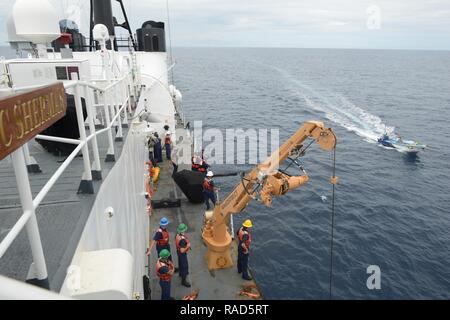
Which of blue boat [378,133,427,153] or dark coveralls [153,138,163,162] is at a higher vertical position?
dark coveralls [153,138,163,162]

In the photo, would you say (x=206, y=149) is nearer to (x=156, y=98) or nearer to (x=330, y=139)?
(x=156, y=98)

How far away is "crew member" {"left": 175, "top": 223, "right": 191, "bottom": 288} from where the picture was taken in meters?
9.90

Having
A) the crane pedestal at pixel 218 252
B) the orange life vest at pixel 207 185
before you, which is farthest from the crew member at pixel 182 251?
the orange life vest at pixel 207 185

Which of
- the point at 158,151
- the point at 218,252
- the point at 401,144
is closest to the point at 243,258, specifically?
the point at 218,252

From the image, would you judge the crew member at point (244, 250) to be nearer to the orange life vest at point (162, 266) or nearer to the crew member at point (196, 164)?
the orange life vest at point (162, 266)

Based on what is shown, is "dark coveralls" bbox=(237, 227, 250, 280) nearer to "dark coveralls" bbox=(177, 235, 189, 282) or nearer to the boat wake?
"dark coveralls" bbox=(177, 235, 189, 282)

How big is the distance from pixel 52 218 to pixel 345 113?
1890 inches

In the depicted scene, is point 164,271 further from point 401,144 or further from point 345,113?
point 345,113

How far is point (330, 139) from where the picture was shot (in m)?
8.86

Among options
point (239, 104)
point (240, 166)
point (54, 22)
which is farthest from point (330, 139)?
point (239, 104)

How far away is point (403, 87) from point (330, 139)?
80609 mm

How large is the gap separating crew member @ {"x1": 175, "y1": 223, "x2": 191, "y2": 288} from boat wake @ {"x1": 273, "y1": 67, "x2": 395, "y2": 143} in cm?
3131

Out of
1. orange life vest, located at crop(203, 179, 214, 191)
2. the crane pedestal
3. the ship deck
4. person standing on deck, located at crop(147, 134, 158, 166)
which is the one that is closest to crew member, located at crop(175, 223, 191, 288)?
the ship deck

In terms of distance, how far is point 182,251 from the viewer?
32.5ft
